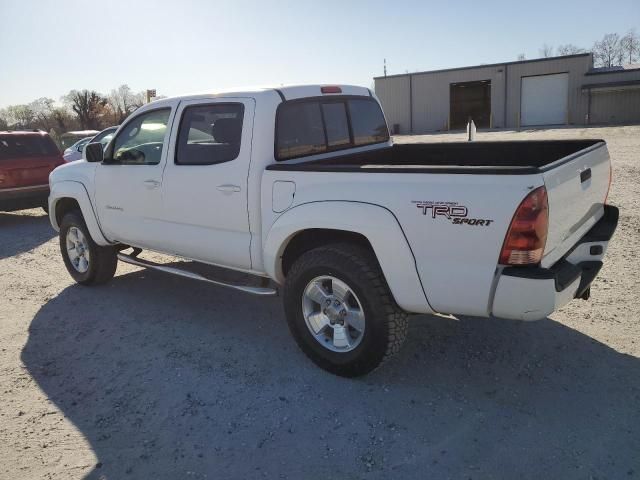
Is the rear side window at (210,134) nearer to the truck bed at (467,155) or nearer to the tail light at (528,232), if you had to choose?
the truck bed at (467,155)

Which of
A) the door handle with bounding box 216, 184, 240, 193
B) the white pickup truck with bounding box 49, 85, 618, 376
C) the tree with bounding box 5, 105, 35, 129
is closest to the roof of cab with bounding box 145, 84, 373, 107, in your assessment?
the white pickup truck with bounding box 49, 85, 618, 376

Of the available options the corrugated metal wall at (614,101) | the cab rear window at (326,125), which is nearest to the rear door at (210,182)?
the cab rear window at (326,125)

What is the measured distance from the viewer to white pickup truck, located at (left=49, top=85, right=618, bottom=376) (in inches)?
117

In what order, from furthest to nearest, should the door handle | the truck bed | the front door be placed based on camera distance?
the front door < the truck bed < the door handle

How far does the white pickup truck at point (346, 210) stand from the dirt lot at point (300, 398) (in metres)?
0.48

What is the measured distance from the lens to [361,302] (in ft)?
11.6

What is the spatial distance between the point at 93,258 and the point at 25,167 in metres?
5.76

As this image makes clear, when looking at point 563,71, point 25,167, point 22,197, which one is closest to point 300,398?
point 22,197

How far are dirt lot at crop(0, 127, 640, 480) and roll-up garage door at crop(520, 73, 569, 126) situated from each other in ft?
108

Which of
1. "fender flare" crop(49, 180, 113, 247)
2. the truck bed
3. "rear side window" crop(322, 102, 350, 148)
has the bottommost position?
"fender flare" crop(49, 180, 113, 247)

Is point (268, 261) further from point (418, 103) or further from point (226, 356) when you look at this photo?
point (418, 103)

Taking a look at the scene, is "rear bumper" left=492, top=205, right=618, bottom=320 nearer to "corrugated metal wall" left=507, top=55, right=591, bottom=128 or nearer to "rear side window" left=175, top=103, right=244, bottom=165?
"rear side window" left=175, top=103, right=244, bottom=165

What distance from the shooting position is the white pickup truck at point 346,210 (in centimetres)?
297

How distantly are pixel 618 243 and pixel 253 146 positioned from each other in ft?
15.6
